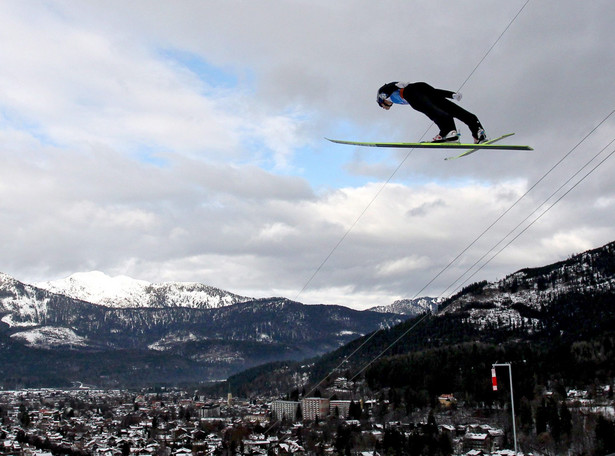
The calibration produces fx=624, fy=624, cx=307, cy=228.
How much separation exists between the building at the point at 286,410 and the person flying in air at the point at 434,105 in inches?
4942

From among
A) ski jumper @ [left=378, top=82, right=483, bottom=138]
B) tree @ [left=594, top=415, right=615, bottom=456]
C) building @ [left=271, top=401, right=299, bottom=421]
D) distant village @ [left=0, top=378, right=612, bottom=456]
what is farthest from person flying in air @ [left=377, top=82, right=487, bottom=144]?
building @ [left=271, top=401, right=299, bottom=421]

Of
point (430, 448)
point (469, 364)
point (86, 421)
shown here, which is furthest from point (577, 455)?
point (86, 421)

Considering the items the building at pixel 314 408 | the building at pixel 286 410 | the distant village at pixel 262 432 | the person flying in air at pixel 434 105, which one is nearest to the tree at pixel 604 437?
the distant village at pixel 262 432

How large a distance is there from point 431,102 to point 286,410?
143087 mm

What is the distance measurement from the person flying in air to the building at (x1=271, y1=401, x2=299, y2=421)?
126 metres

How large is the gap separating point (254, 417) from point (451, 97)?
148m

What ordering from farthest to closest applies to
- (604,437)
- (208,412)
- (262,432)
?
1. (208,412)
2. (262,432)
3. (604,437)

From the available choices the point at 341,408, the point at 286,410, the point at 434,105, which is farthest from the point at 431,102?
the point at 286,410

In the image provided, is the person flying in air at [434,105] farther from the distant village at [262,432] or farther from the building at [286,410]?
the building at [286,410]

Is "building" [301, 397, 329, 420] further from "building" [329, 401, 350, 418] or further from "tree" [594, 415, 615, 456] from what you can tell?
"tree" [594, 415, 615, 456]

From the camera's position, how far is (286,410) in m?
152

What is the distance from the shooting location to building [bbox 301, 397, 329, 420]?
13538cm

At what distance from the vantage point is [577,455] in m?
76.1

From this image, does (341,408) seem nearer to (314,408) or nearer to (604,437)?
(314,408)
